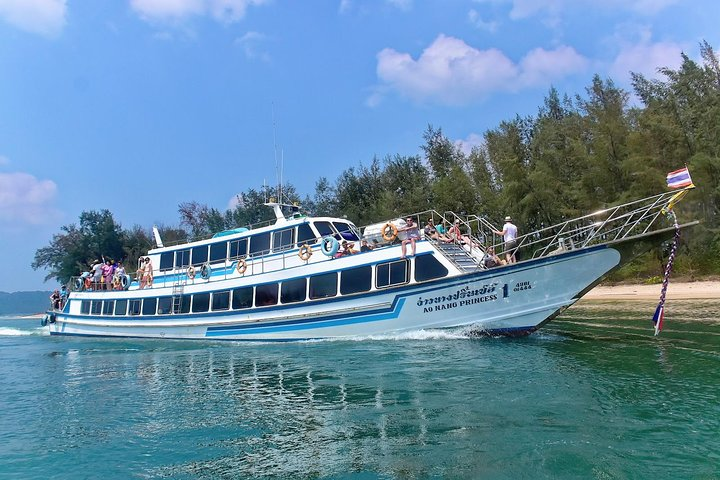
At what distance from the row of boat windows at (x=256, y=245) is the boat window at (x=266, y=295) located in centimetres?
159

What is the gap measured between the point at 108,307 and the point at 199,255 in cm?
720

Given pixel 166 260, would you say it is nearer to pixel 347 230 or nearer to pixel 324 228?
pixel 324 228

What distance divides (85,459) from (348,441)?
4.04 m

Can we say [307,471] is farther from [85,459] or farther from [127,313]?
[127,313]

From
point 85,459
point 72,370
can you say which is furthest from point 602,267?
point 72,370

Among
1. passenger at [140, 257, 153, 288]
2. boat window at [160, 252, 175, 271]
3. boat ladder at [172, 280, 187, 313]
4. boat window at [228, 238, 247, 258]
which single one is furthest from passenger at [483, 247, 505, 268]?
passenger at [140, 257, 153, 288]

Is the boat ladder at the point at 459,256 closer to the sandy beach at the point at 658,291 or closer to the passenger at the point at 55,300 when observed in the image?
the sandy beach at the point at 658,291

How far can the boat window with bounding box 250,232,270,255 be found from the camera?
20.7 m

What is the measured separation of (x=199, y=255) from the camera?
912 inches

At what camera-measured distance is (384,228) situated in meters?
17.1

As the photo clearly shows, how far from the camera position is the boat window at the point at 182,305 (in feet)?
73.2

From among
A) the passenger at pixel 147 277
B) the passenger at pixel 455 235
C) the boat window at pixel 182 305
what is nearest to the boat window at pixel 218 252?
the boat window at pixel 182 305

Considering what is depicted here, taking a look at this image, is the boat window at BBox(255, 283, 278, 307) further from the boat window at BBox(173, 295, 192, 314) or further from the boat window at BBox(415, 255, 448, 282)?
the boat window at BBox(415, 255, 448, 282)

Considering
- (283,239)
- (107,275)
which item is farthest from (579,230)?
(107,275)
